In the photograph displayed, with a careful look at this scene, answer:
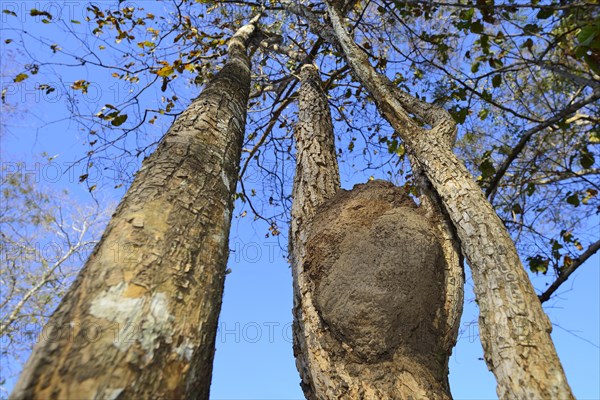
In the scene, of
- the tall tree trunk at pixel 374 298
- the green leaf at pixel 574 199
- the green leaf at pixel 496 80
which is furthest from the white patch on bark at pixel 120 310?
the green leaf at pixel 574 199

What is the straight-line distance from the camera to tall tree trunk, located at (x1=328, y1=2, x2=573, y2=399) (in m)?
1.53

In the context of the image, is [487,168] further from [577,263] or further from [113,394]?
[113,394]

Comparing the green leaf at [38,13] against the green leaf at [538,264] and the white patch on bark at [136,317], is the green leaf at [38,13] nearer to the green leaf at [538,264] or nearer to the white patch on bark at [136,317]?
the white patch on bark at [136,317]

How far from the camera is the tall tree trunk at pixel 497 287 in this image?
5.02 feet

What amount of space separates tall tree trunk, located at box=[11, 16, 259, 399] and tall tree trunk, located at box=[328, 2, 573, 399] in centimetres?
111

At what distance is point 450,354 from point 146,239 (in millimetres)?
1716

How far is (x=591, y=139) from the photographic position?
5113mm

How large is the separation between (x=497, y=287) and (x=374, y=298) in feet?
1.94

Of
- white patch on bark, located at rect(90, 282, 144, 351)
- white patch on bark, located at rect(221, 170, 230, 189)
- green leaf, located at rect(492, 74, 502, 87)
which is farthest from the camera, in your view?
green leaf, located at rect(492, 74, 502, 87)

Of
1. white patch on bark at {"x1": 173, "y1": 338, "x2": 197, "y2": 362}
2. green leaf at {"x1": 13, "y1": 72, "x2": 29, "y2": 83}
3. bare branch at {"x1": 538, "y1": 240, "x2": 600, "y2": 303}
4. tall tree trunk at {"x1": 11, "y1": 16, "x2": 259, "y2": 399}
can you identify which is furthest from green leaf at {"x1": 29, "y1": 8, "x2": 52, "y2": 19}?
bare branch at {"x1": 538, "y1": 240, "x2": 600, "y2": 303}

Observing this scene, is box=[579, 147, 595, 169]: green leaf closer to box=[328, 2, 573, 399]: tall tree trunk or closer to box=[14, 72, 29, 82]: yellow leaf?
box=[328, 2, 573, 399]: tall tree trunk

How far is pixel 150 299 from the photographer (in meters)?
1.13

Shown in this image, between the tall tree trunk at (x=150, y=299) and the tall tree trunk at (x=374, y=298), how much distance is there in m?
0.83

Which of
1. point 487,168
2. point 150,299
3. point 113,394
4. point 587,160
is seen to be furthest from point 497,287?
point 587,160
